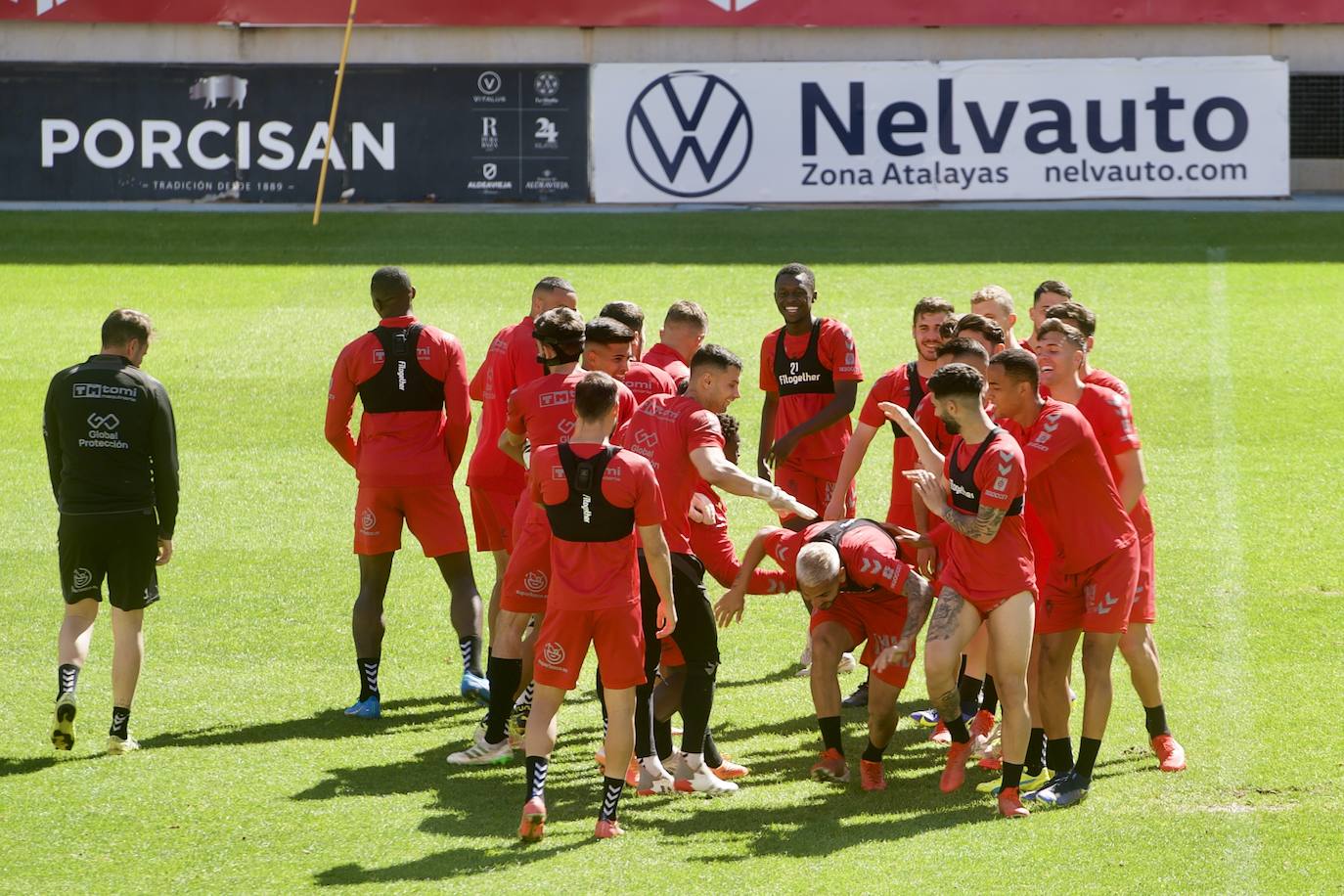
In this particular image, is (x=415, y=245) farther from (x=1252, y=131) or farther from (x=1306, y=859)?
(x=1306, y=859)

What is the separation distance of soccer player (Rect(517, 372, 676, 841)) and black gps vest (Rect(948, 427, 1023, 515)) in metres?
1.32

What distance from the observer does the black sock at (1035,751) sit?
776cm

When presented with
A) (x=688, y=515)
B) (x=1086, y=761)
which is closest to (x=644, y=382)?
(x=688, y=515)

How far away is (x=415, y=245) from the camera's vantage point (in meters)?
22.0

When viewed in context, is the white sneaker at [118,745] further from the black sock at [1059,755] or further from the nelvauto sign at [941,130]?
the nelvauto sign at [941,130]

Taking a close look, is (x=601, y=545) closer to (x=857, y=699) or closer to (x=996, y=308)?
(x=857, y=699)

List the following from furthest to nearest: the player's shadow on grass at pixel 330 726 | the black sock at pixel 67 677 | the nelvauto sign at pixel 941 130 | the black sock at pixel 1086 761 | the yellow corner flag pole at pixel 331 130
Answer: the nelvauto sign at pixel 941 130, the yellow corner flag pole at pixel 331 130, the player's shadow on grass at pixel 330 726, the black sock at pixel 67 677, the black sock at pixel 1086 761

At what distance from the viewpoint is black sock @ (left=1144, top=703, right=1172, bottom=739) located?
810 centimetres

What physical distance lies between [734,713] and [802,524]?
48.8 inches

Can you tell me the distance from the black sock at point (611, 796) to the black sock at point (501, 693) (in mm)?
1140

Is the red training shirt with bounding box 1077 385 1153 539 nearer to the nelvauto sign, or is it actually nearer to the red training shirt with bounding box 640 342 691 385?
the red training shirt with bounding box 640 342 691 385

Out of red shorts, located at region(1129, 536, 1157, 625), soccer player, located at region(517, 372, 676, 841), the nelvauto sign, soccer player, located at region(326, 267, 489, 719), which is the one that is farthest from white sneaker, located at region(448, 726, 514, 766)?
the nelvauto sign

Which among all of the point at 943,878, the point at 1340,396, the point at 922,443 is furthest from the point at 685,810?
the point at 1340,396

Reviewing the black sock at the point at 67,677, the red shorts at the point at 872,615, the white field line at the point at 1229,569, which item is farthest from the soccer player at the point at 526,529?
the white field line at the point at 1229,569
